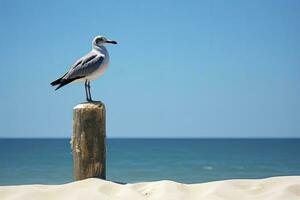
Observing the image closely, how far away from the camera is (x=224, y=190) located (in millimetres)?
7551

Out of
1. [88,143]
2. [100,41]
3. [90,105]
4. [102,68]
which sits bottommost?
[88,143]

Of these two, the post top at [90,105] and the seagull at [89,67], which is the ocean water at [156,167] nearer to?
the seagull at [89,67]

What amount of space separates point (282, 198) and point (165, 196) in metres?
1.47

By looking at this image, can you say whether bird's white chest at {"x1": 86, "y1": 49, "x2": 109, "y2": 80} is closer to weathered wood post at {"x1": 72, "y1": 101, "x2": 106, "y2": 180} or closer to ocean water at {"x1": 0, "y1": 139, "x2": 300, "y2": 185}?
weathered wood post at {"x1": 72, "y1": 101, "x2": 106, "y2": 180}

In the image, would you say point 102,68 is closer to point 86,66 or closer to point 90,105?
point 86,66

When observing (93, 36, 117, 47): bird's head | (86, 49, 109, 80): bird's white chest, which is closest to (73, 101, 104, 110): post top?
(86, 49, 109, 80): bird's white chest

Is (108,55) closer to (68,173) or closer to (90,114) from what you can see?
(90,114)

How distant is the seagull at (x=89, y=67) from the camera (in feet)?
29.3

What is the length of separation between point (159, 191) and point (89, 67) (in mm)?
2471

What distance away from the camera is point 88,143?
8203 mm

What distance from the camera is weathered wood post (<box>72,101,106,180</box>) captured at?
8.21m

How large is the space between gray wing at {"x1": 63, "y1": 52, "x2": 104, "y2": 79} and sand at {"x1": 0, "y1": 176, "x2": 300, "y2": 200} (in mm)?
1871

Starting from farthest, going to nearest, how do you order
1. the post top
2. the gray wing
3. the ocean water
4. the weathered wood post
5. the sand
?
1. the ocean water
2. the gray wing
3. the post top
4. the weathered wood post
5. the sand

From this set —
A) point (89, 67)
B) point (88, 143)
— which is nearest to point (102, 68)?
point (89, 67)
